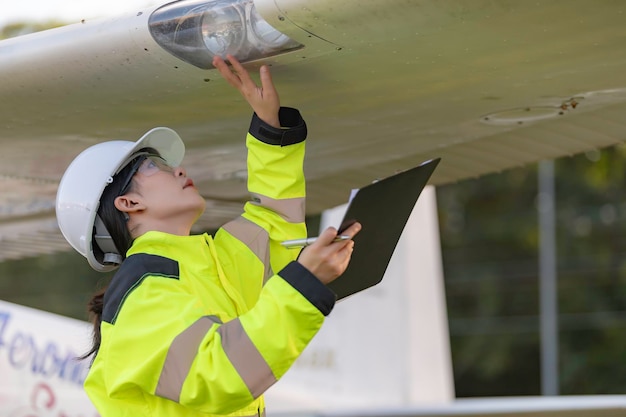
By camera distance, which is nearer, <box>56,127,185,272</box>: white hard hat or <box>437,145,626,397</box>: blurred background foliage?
<box>56,127,185,272</box>: white hard hat

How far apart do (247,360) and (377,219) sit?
22.6 inches

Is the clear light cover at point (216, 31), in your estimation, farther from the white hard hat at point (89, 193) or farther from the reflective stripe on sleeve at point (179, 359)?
the reflective stripe on sleeve at point (179, 359)

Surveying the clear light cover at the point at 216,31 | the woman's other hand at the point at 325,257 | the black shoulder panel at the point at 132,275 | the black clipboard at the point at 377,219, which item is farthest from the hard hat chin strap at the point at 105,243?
the woman's other hand at the point at 325,257

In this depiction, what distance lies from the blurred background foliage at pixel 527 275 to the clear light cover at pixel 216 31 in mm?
19707

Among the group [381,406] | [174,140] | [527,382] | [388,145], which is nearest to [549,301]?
[527,382]

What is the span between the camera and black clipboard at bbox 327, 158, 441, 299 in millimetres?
2584

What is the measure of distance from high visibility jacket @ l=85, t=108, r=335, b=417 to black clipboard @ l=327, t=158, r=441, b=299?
0.86 ft

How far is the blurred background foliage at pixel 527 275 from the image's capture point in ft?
76.6

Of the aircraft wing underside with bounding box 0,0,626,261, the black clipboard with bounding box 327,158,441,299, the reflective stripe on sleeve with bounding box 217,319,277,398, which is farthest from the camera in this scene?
the aircraft wing underside with bounding box 0,0,626,261

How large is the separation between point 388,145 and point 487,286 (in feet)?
75.1

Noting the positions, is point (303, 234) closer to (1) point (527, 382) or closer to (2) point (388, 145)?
(2) point (388, 145)

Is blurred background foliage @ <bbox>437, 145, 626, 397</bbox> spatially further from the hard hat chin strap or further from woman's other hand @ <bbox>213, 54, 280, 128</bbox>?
the hard hat chin strap

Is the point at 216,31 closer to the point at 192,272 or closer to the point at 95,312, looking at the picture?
the point at 192,272

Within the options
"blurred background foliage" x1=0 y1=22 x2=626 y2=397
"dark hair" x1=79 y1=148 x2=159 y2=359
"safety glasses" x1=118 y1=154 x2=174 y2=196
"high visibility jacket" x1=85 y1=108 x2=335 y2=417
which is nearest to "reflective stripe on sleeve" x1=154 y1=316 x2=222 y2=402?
"high visibility jacket" x1=85 y1=108 x2=335 y2=417
